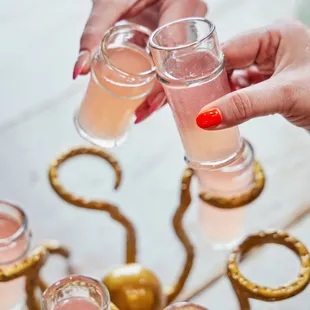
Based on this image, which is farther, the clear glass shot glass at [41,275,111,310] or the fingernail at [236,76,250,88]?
the fingernail at [236,76,250,88]

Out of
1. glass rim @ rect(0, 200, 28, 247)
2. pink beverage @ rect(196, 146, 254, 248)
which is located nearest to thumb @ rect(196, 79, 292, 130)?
pink beverage @ rect(196, 146, 254, 248)

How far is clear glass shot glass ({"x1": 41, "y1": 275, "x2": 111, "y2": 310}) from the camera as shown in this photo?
2.26ft

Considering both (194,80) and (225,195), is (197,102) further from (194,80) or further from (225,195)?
(225,195)

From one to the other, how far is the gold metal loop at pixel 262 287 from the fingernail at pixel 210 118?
153 millimetres

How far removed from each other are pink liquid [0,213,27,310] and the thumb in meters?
0.23

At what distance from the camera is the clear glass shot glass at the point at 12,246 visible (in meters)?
0.76

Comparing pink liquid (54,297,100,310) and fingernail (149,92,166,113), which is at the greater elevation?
pink liquid (54,297,100,310)

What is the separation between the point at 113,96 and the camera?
2.78 ft

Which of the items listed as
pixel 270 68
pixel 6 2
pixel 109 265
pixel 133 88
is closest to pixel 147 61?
pixel 133 88

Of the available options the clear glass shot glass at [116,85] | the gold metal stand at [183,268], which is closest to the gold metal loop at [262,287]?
the gold metal stand at [183,268]

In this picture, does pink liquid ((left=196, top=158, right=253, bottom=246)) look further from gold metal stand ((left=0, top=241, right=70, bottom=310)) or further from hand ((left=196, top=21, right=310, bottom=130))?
gold metal stand ((left=0, top=241, right=70, bottom=310))

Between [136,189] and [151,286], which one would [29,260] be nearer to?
[151,286]

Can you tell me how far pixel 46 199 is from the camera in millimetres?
1021

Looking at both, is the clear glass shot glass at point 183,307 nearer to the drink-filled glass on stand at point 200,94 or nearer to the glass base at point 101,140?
the drink-filled glass on stand at point 200,94
